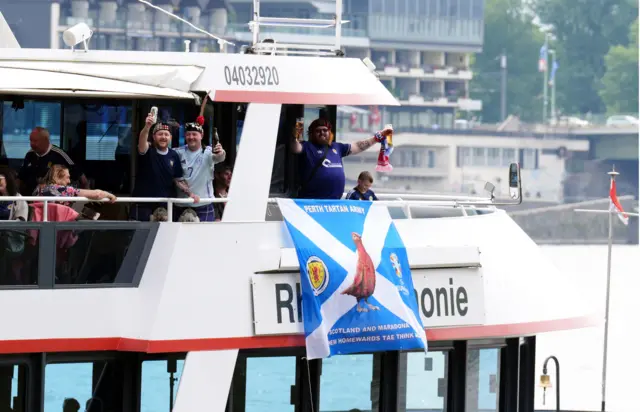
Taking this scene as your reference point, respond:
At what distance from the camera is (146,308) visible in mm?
10914

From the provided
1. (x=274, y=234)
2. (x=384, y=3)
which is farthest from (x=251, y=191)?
(x=384, y=3)

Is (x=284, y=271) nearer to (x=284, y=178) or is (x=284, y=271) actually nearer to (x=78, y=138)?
(x=284, y=178)

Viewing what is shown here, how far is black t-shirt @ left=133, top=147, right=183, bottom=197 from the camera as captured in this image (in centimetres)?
1161

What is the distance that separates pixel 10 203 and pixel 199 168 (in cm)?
127

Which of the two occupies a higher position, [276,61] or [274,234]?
[276,61]

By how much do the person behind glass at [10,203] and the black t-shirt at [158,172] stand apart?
0.85m

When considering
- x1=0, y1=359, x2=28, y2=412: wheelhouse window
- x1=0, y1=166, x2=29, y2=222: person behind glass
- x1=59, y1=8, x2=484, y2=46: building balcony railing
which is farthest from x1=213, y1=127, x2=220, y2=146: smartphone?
x1=59, y1=8, x2=484, y2=46: building balcony railing

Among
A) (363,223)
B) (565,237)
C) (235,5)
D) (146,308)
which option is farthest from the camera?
(235,5)

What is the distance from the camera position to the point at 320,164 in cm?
1240

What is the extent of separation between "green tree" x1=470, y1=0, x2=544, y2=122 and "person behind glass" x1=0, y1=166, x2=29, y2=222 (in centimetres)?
10468

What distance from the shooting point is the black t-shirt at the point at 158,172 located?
11.6 meters

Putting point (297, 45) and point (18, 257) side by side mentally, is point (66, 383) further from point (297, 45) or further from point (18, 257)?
point (297, 45)

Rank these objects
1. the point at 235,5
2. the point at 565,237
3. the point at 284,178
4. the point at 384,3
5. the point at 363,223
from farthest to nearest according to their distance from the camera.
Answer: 1. the point at 384,3
2. the point at 235,5
3. the point at 565,237
4. the point at 284,178
5. the point at 363,223

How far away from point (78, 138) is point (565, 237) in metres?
79.0
